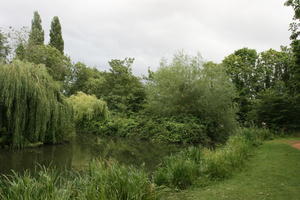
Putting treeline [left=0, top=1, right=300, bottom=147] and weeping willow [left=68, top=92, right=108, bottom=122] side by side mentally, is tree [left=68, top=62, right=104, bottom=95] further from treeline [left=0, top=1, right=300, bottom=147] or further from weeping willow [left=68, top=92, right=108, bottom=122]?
weeping willow [left=68, top=92, right=108, bottom=122]

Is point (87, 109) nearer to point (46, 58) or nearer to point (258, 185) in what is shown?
point (46, 58)

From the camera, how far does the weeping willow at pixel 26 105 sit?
34.8 ft

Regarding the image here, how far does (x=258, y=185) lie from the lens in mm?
5727

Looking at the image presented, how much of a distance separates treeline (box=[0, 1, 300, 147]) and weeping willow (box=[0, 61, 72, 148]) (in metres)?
0.04

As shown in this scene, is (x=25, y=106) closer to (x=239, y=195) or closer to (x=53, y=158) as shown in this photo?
(x=53, y=158)

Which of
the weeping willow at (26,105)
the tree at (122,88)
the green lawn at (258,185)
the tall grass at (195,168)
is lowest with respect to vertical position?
the green lawn at (258,185)

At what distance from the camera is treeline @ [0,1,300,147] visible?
1105 centimetres

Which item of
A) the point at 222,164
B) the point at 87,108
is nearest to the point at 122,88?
the point at 87,108

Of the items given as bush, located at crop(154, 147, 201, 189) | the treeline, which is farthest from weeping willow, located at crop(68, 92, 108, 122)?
bush, located at crop(154, 147, 201, 189)

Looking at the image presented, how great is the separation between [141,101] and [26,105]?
1583 centimetres

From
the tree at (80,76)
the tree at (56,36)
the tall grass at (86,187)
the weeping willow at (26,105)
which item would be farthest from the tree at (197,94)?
the tree at (56,36)

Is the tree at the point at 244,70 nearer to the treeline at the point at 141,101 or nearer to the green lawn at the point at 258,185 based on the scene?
the treeline at the point at 141,101

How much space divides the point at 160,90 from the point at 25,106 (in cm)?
1129

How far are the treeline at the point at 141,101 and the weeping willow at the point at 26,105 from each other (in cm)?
4
